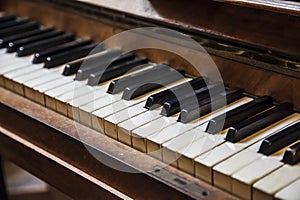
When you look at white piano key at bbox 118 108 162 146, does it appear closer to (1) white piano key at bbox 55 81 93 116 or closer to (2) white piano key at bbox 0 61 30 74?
(1) white piano key at bbox 55 81 93 116

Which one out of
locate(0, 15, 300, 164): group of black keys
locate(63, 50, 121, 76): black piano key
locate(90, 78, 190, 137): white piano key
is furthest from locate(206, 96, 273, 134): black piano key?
locate(63, 50, 121, 76): black piano key

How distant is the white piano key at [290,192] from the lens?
965mm

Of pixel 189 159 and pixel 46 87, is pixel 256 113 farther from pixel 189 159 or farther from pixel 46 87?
pixel 46 87

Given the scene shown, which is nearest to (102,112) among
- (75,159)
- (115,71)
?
(75,159)

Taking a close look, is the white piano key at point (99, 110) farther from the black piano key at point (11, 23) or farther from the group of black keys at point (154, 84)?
the black piano key at point (11, 23)

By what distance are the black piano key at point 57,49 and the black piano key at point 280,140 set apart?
0.78m

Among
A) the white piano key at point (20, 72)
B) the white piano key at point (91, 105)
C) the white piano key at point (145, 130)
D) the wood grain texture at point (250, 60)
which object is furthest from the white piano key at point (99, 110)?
the white piano key at point (20, 72)

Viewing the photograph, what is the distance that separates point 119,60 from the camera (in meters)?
1.61

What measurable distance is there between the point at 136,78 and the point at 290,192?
59cm

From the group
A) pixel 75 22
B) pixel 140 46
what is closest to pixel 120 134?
pixel 140 46

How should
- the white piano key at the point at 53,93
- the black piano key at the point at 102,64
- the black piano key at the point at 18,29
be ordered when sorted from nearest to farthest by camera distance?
1. the white piano key at the point at 53,93
2. the black piano key at the point at 102,64
3. the black piano key at the point at 18,29

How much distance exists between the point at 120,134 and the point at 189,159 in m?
0.20

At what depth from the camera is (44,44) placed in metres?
1.79

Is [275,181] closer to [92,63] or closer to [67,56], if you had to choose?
[92,63]
